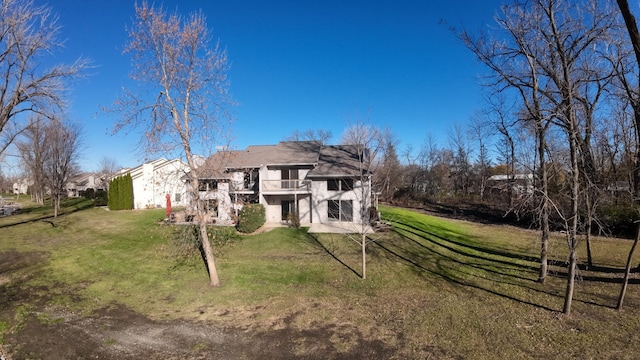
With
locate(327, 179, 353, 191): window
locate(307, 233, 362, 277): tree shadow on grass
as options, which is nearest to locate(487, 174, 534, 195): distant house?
locate(307, 233, 362, 277): tree shadow on grass

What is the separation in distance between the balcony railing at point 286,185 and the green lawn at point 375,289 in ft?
16.7

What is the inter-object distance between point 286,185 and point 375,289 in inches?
609

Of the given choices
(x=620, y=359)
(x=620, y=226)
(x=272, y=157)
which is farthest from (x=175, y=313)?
(x=620, y=226)

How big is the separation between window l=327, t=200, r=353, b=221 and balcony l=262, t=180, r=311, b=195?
226cm

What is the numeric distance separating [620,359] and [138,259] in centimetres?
1906

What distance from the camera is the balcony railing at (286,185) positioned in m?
25.8

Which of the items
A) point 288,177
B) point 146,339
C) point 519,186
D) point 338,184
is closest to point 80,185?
point 288,177

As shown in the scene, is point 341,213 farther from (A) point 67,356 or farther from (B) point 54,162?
(B) point 54,162

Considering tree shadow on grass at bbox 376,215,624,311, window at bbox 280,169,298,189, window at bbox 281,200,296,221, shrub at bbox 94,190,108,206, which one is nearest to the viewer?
tree shadow on grass at bbox 376,215,624,311

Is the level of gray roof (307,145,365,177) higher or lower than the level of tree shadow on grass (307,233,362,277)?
higher

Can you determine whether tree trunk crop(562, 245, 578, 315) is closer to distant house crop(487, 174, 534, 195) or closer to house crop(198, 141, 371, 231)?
distant house crop(487, 174, 534, 195)

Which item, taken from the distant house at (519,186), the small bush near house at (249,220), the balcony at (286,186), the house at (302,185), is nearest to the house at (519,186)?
the distant house at (519,186)

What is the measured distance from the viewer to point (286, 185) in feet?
87.1

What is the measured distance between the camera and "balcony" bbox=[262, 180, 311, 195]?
25.6 meters
